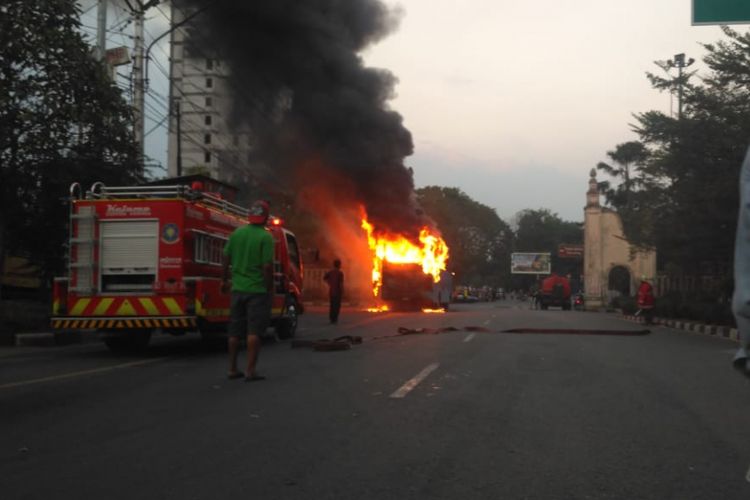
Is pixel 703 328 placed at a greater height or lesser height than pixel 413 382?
lesser

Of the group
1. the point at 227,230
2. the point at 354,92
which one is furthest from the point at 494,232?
the point at 227,230

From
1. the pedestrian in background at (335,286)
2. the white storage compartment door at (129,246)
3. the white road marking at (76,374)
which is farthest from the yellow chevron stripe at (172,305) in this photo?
the pedestrian in background at (335,286)

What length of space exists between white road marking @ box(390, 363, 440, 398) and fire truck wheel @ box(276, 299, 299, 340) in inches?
204

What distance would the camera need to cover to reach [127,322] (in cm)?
1005

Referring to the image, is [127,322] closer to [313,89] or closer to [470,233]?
[313,89]

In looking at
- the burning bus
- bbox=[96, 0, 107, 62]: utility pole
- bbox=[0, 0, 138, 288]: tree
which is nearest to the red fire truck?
bbox=[0, 0, 138, 288]: tree

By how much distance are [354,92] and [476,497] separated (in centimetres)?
2162

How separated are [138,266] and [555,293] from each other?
39.5m

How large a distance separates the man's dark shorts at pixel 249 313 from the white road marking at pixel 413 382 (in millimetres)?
1575

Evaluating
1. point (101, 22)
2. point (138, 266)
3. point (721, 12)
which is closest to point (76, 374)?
point (138, 266)

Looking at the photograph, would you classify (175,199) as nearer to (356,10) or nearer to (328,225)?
(356,10)

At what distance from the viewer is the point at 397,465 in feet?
13.9

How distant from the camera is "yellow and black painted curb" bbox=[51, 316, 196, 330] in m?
9.99

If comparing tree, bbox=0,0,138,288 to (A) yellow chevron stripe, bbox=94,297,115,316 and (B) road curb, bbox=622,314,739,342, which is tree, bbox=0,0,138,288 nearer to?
→ (A) yellow chevron stripe, bbox=94,297,115,316
